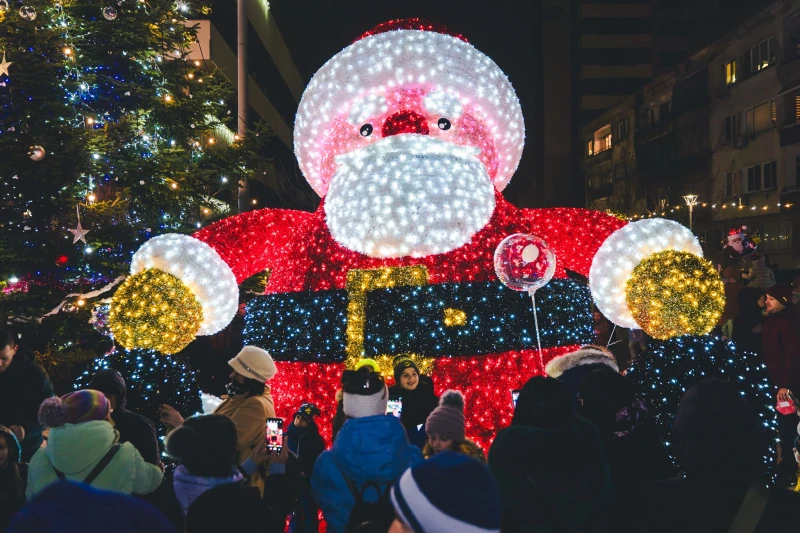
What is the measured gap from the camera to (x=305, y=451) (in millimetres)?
4293

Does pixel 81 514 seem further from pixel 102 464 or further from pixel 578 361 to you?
pixel 578 361

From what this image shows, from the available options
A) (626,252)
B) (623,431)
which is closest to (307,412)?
(623,431)

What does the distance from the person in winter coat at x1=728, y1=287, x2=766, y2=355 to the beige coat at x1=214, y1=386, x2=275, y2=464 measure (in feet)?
20.2

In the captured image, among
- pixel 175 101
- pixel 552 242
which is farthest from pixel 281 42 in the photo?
pixel 552 242

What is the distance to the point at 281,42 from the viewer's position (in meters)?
36.7

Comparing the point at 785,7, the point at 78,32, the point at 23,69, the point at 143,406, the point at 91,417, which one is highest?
the point at 785,7

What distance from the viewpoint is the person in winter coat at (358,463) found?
3.08 metres

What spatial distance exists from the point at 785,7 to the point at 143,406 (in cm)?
2617

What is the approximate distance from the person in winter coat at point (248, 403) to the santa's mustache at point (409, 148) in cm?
237

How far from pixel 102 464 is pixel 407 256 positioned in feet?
11.0

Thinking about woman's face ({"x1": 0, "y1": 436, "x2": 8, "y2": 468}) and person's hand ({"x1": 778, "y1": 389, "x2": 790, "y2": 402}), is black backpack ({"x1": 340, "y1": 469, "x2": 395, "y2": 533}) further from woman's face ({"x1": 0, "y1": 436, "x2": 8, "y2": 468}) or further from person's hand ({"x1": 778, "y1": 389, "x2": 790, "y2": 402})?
person's hand ({"x1": 778, "y1": 389, "x2": 790, "y2": 402})

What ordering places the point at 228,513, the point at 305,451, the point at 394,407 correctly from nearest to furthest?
the point at 228,513, the point at 305,451, the point at 394,407

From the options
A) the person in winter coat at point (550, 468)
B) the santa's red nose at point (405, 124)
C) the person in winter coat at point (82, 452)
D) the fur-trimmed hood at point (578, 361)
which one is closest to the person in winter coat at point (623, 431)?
the person in winter coat at point (550, 468)

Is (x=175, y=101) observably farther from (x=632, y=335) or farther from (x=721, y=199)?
(x=721, y=199)
